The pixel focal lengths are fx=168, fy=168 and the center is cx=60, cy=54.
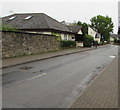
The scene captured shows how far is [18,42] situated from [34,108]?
42.0 feet

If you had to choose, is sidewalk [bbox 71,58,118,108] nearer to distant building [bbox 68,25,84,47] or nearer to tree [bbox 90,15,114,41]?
distant building [bbox 68,25,84,47]

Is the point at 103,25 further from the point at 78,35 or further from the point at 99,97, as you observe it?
the point at 99,97

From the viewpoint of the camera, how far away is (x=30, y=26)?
95.0 ft

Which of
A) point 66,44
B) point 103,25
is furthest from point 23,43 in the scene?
point 103,25

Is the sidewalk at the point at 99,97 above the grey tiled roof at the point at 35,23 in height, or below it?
below

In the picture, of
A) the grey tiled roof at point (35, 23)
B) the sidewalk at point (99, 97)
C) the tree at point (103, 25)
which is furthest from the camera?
the tree at point (103, 25)

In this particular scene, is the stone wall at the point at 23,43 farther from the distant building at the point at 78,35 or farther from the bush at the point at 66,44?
the distant building at the point at 78,35

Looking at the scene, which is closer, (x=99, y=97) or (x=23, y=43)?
(x=99, y=97)

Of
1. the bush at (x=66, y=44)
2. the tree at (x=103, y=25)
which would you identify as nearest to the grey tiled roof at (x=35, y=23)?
the bush at (x=66, y=44)

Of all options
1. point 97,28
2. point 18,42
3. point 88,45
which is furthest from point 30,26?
point 97,28

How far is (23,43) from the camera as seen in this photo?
17.3m

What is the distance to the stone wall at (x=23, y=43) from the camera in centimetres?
1494

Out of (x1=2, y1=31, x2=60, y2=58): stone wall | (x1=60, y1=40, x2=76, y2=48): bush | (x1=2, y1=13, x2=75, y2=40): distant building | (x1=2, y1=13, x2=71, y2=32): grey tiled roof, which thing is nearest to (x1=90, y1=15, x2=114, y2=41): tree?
(x1=60, y1=40, x2=76, y2=48): bush

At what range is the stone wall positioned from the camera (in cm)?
1494
